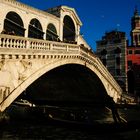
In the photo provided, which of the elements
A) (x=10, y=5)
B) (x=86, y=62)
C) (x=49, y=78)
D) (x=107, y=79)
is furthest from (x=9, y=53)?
(x=107, y=79)

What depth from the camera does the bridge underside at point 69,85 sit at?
88.1ft

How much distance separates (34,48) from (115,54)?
113 ft

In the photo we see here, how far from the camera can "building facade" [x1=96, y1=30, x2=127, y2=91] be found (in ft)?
154

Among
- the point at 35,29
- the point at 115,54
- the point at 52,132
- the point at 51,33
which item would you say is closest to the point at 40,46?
the point at 52,132

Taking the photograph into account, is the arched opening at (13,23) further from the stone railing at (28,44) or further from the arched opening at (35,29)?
the stone railing at (28,44)

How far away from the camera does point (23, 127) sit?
18.0 meters

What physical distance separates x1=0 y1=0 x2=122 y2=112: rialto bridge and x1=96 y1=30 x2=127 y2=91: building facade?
42.1 ft

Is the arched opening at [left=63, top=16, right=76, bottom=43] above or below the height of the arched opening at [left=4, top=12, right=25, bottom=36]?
above

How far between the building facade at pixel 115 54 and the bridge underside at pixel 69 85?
1629 centimetres

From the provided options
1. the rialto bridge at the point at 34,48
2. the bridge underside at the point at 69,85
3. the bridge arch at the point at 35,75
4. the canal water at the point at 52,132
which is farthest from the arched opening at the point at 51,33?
the canal water at the point at 52,132

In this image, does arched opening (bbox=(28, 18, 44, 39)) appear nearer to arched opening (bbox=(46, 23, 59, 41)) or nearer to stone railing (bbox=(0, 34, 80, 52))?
arched opening (bbox=(46, 23, 59, 41))

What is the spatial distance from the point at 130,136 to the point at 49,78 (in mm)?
13977

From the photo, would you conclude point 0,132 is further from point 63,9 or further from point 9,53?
point 63,9

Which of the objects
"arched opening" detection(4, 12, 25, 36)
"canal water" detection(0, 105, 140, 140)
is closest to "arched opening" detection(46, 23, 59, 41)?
"arched opening" detection(4, 12, 25, 36)
